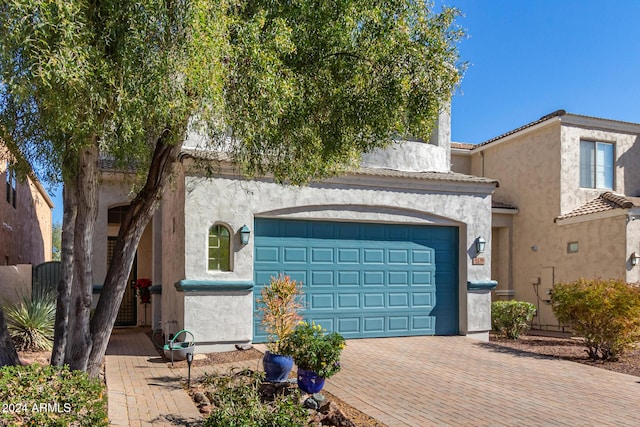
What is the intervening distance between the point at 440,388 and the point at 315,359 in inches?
90.0

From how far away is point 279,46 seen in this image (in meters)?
6.83

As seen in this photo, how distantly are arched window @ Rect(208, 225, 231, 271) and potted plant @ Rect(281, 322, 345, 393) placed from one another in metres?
4.12

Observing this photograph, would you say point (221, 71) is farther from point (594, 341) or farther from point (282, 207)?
point (594, 341)

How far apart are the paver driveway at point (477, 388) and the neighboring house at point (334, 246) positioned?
4.66 ft

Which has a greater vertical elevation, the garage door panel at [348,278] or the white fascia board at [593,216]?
the white fascia board at [593,216]

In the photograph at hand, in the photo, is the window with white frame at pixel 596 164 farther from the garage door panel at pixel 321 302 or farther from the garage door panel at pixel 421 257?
the garage door panel at pixel 321 302

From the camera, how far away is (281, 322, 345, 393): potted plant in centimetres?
720

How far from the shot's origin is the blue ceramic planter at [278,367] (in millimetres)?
7457

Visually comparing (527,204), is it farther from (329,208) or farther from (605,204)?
(329,208)

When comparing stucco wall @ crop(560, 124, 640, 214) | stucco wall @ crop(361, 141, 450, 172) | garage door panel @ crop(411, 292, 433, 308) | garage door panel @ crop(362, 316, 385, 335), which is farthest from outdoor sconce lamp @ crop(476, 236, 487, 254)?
stucco wall @ crop(560, 124, 640, 214)

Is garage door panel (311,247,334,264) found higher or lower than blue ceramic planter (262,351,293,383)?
higher

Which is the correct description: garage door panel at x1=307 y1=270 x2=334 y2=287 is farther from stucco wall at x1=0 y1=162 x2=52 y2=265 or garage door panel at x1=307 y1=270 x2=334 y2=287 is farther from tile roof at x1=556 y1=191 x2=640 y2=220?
tile roof at x1=556 y1=191 x2=640 y2=220

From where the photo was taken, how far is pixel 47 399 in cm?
473

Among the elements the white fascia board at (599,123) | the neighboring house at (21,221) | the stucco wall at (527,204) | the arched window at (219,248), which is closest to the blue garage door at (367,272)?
the arched window at (219,248)
